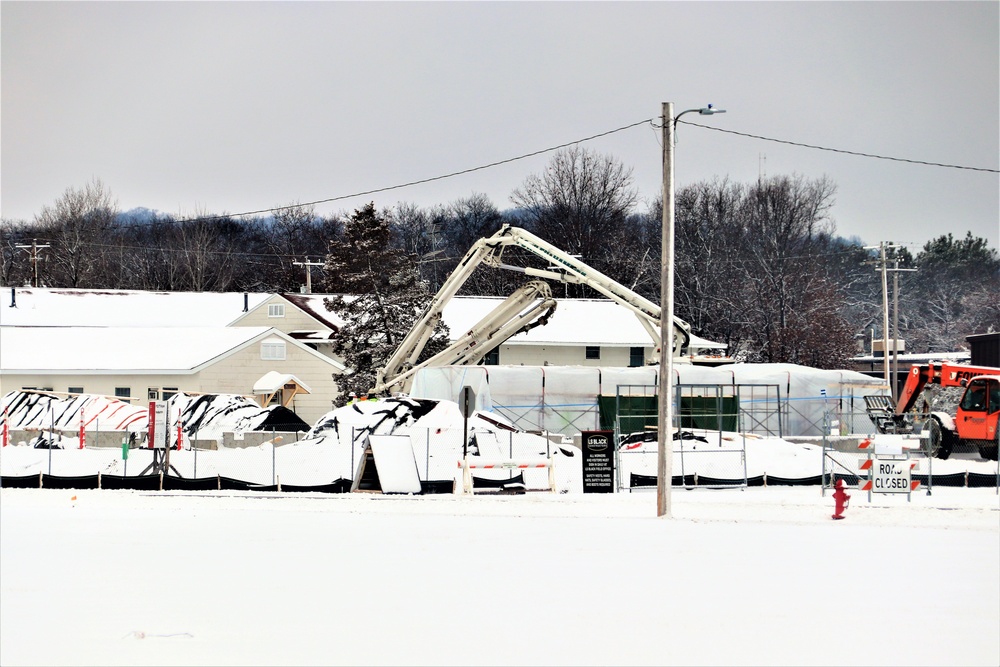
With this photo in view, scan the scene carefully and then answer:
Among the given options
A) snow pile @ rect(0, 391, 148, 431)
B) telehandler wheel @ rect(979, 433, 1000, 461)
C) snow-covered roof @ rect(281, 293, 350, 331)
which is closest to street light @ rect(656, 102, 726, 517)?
telehandler wheel @ rect(979, 433, 1000, 461)

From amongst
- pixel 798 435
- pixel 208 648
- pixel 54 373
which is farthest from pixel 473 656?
pixel 54 373

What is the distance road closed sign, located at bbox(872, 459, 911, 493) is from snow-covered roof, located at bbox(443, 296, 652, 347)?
30.8 metres

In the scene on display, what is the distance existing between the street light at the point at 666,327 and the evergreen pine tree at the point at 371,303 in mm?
28198

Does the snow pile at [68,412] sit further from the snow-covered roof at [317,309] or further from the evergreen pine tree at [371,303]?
the snow-covered roof at [317,309]

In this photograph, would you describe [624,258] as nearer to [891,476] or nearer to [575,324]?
[575,324]

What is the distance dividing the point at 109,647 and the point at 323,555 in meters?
5.45

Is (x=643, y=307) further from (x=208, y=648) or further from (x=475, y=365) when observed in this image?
(x=208, y=648)

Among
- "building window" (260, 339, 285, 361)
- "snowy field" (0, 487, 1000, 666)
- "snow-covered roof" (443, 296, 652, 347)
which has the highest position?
"snow-covered roof" (443, 296, 652, 347)

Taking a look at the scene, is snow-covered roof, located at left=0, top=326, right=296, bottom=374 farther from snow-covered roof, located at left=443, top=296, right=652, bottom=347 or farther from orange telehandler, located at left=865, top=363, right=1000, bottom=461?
orange telehandler, located at left=865, top=363, right=1000, bottom=461

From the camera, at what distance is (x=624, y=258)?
254ft

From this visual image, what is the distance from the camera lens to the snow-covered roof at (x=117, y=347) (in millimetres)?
46844

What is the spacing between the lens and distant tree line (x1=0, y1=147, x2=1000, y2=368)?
71812 mm

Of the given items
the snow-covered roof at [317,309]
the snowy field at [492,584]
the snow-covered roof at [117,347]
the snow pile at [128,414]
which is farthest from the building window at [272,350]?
the snowy field at [492,584]

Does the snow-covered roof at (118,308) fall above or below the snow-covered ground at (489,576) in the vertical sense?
above
